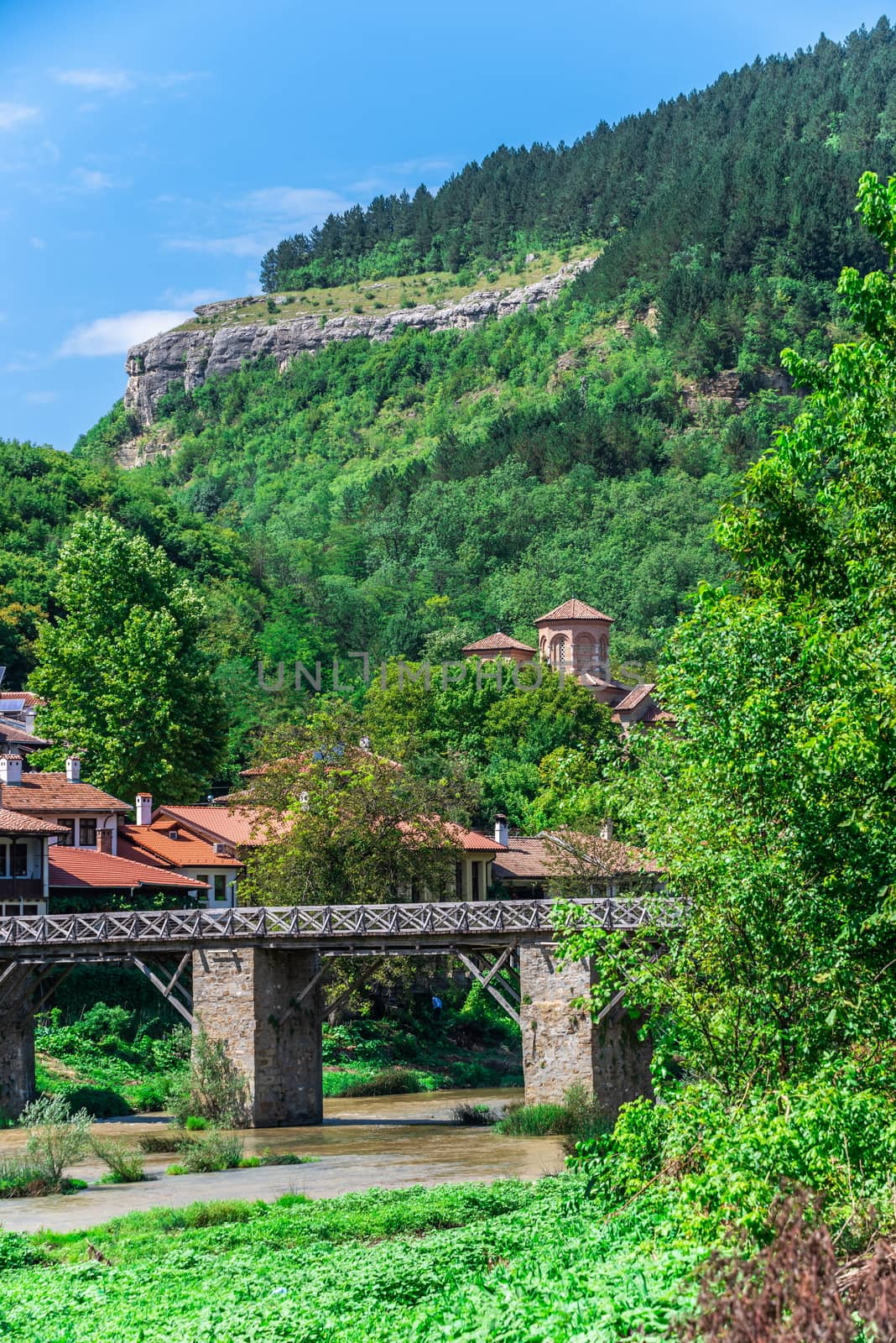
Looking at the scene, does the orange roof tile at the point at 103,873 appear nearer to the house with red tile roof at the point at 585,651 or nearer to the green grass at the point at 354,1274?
the green grass at the point at 354,1274

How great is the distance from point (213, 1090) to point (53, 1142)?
8352 millimetres

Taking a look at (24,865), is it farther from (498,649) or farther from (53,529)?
(498,649)

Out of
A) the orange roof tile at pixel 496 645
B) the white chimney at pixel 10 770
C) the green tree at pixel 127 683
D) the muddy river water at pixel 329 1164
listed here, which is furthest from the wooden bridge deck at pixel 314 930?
the orange roof tile at pixel 496 645

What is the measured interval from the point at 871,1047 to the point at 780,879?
1.85 meters

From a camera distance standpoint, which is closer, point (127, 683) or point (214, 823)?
point (127, 683)

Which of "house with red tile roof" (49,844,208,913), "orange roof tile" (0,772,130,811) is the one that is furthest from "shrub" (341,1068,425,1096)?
"orange roof tile" (0,772,130,811)

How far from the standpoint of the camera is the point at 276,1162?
31.5 meters

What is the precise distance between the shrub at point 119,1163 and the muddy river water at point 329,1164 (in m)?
0.31

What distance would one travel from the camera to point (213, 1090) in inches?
1458

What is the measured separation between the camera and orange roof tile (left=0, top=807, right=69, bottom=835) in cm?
4538

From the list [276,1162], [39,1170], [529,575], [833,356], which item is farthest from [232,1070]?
[529,575]

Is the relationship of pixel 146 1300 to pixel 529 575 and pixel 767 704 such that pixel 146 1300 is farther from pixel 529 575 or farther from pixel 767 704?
pixel 529 575

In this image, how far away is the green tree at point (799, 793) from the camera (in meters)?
16.4

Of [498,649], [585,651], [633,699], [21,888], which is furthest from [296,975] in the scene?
[585,651]
